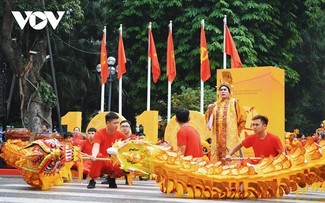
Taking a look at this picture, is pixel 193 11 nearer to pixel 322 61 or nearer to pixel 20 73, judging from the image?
pixel 20 73

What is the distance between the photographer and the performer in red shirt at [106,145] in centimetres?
1105

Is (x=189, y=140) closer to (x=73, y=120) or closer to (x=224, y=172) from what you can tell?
(x=224, y=172)

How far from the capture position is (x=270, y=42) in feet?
98.1

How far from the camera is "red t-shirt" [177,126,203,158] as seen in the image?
32.6ft

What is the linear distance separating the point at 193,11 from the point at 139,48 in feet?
10.7

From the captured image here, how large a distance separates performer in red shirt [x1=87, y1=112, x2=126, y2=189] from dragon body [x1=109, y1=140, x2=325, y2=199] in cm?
146

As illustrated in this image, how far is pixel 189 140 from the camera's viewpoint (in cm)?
998

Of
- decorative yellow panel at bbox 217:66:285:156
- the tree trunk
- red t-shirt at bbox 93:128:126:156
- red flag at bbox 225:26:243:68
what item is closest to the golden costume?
red t-shirt at bbox 93:128:126:156

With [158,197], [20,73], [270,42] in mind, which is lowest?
[158,197]

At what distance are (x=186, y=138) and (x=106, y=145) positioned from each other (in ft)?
6.00

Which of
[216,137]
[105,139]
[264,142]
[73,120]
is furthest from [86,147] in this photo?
[73,120]

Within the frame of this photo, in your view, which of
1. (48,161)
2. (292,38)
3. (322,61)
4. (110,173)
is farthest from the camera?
(322,61)

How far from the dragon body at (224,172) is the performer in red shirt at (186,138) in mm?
442

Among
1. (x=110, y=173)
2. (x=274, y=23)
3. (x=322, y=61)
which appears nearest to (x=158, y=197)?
(x=110, y=173)
